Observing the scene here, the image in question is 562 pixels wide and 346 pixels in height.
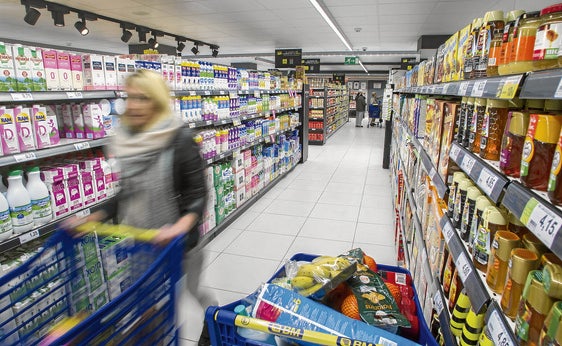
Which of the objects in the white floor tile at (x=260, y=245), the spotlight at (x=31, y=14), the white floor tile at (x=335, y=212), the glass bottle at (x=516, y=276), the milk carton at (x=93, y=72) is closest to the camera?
the glass bottle at (x=516, y=276)

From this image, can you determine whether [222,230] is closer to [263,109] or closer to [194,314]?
[194,314]

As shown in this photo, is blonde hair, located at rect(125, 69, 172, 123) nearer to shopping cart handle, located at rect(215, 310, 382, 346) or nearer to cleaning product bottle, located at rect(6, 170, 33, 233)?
cleaning product bottle, located at rect(6, 170, 33, 233)

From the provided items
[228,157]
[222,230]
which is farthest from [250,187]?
[222,230]

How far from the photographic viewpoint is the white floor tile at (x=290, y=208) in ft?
15.8

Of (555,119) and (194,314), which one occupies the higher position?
(555,119)

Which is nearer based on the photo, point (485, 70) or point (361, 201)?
point (485, 70)

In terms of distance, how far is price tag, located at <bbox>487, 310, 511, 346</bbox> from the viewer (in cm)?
86

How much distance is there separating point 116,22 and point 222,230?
7.51 meters

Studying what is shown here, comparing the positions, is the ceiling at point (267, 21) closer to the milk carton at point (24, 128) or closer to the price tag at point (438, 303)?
the milk carton at point (24, 128)

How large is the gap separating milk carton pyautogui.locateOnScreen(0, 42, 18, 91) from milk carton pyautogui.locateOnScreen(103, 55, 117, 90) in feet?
2.02

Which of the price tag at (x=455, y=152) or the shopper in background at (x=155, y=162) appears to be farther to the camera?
the shopper in background at (x=155, y=162)

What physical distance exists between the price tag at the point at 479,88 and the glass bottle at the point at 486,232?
38 cm

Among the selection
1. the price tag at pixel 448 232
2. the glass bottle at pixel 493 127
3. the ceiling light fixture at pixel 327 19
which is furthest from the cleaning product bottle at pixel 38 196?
the ceiling light fixture at pixel 327 19

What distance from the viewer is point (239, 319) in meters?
0.98
